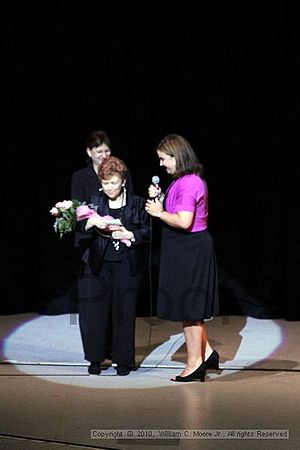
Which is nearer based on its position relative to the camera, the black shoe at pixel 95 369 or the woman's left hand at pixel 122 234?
the woman's left hand at pixel 122 234

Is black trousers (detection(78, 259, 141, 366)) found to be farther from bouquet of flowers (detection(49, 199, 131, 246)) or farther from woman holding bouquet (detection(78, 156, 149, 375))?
bouquet of flowers (detection(49, 199, 131, 246))

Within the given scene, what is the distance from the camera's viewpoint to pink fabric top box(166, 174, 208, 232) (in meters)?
5.46

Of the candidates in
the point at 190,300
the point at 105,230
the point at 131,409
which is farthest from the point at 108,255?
the point at 131,409

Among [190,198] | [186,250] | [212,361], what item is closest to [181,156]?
[190,198]

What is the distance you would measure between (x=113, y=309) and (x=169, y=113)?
192 cm

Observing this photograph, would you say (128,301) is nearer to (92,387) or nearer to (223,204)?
(92,387)

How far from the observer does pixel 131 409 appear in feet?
16.9

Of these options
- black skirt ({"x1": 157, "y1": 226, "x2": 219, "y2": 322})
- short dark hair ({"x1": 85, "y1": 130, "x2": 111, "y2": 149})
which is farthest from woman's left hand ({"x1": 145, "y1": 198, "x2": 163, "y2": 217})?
short dark hair ({"x1": 85, "y1": 130, "x2": 111, "y2": 149})

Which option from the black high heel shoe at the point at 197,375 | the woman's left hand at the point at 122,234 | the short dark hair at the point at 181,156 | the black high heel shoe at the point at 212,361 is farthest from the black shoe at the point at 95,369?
the short dark hair at the point at 181,156

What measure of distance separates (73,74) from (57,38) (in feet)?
0.85

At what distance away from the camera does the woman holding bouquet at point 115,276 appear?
5773 mm

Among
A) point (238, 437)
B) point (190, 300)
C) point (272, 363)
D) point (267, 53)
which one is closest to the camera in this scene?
point (238, 437)

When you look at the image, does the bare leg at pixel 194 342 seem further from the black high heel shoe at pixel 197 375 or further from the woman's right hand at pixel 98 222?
the woman's right hand at pixel 98 222

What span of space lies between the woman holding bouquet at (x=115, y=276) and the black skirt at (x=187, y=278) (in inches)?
9.3
